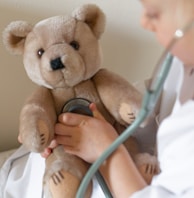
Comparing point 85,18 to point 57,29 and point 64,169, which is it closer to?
point 57,29

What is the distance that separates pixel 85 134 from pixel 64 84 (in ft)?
0.37

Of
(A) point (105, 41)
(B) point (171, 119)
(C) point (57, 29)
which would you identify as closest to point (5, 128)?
(A) point (105, 41)

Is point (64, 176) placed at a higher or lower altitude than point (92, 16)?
lower

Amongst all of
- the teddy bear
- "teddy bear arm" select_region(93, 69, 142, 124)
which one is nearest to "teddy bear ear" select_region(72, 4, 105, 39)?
the teddy bear

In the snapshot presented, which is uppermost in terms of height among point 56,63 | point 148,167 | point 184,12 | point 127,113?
point 184,12

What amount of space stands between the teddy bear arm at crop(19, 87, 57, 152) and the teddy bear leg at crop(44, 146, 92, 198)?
0.05 meters

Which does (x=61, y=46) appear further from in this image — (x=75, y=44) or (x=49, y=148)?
(x=49, y=148)

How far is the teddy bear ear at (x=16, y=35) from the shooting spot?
97 cm

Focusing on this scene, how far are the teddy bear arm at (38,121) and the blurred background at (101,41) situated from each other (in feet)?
0.91

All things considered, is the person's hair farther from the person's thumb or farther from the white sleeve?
the person's thumb

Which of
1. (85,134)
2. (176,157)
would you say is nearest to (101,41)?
(85,134)

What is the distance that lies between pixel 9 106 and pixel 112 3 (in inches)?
16.2

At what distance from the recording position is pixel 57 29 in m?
0.94

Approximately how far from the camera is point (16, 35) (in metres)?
0.98
